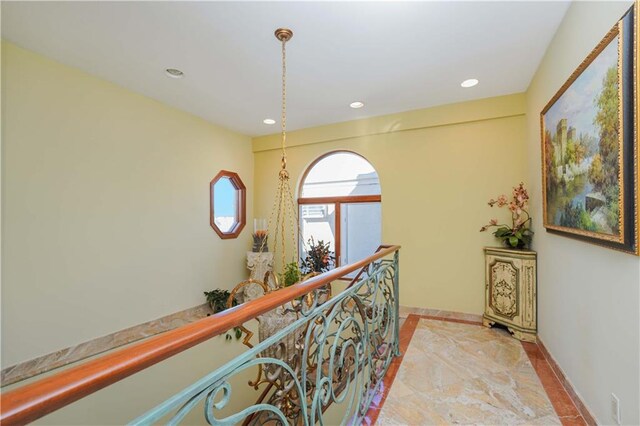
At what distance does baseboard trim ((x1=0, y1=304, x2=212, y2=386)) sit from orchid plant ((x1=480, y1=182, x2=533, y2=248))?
3898 mm

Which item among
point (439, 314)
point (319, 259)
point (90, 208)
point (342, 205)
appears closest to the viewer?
point (90, 208)

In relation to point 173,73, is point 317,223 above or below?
below

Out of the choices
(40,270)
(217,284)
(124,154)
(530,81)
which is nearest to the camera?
(40,270)

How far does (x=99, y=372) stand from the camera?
492 millimetres

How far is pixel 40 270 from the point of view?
246 centimetres

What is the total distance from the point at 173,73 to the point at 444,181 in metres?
3.28

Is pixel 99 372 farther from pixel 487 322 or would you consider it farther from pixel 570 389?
pixel 487 322

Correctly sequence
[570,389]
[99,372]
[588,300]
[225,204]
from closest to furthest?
[99,372] → [588,300] → [570,389] → [225,204]

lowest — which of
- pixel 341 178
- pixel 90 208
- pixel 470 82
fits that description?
pixel 90 208

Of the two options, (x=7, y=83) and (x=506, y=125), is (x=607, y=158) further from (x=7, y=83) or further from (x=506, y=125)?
(x=7, y=83)

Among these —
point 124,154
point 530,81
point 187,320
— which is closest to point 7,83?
point 124,154

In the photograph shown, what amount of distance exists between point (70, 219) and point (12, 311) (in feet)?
2.78

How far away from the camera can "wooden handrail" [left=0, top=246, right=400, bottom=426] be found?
1.31ft

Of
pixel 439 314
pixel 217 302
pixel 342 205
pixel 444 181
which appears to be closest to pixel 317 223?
pixel 342 205
